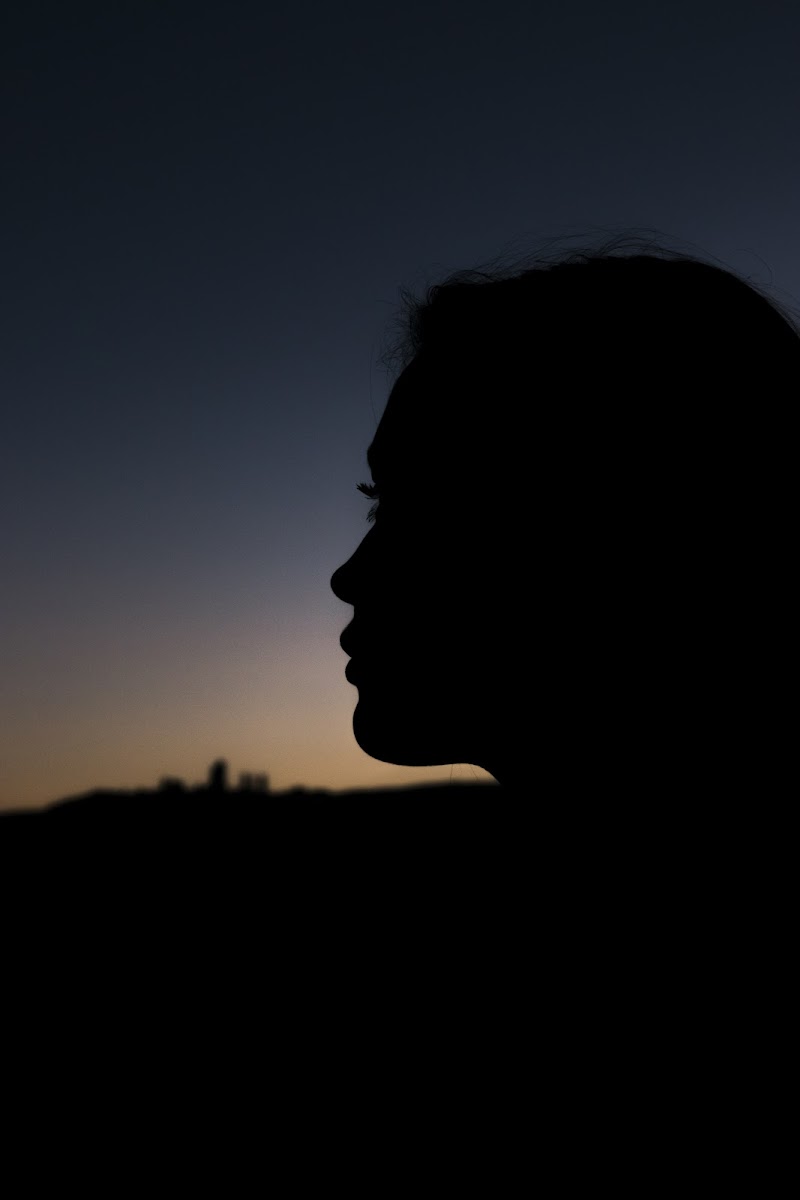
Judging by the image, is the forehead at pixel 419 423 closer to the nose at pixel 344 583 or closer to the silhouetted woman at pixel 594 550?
the silhouetted woman at pixel 594 550

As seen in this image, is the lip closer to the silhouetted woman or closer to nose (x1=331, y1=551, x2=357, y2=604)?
the silhouetted woman

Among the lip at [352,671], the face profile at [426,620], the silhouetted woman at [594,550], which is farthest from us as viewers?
the lip at [352,671]

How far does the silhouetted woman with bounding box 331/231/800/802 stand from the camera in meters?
1.39

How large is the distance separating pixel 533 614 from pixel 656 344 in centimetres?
63

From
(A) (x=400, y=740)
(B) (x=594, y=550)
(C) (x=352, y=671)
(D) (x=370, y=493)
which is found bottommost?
(A) (x=400, y=740)

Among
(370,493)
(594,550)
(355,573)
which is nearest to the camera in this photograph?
(594,550)

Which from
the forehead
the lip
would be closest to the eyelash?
the forehead

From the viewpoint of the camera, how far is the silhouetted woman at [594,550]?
139 cm

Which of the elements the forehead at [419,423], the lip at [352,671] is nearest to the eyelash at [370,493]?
the forehead at [419,423]

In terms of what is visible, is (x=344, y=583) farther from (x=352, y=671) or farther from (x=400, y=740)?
(x=400, y=740)

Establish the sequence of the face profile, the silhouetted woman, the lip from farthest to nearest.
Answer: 1. the lip
2. the face profile
3. the silhouetted woman

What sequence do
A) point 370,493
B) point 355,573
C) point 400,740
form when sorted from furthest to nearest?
point 370,493 → point 355,573 → point 400,740

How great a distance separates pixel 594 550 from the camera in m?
1.46

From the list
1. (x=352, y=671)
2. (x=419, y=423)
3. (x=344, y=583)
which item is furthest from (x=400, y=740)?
(x=419, y=423)
